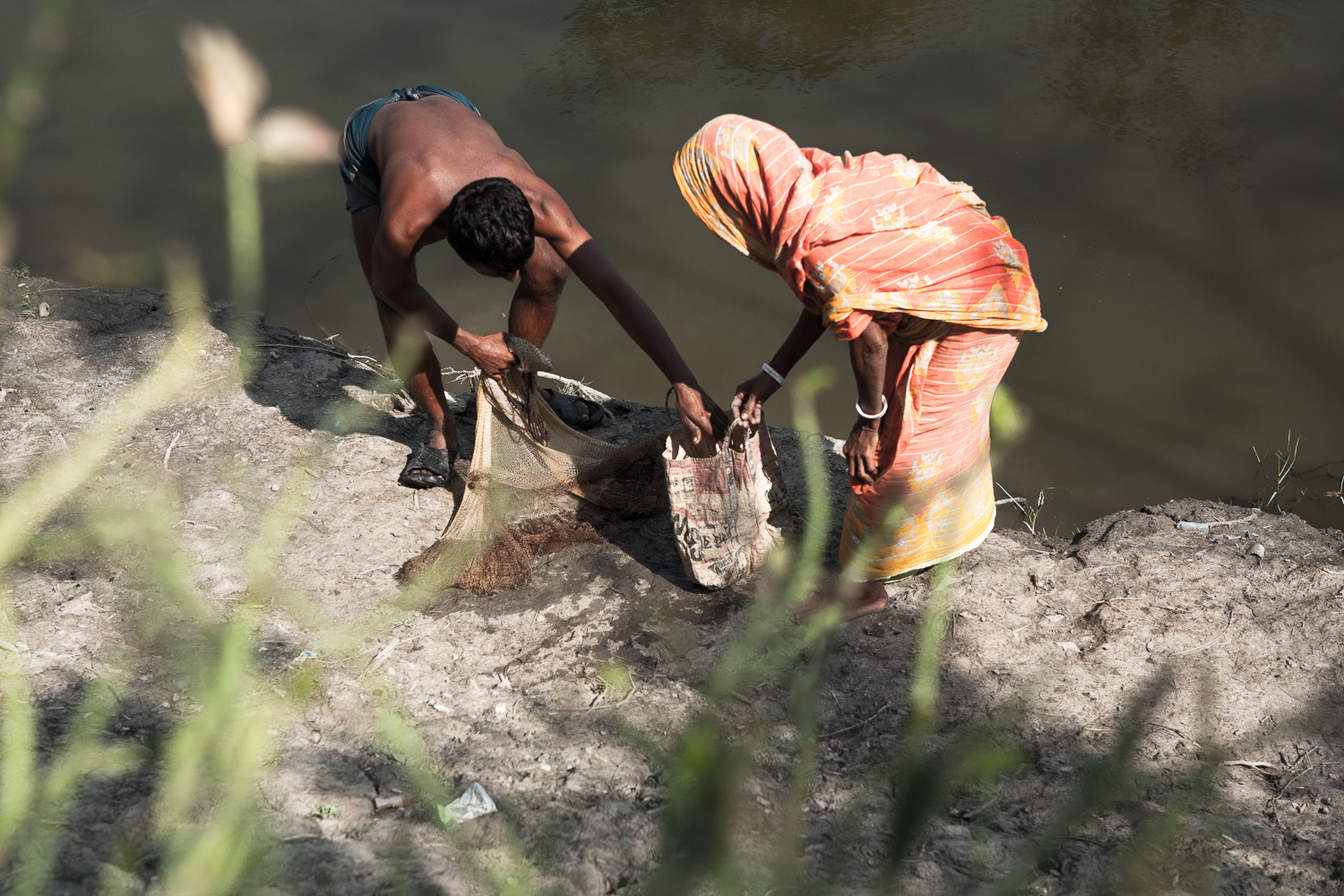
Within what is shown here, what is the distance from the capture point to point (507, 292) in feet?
16.2

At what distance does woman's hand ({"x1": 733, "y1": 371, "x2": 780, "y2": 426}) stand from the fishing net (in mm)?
500

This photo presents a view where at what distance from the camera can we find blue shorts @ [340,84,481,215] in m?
2.97

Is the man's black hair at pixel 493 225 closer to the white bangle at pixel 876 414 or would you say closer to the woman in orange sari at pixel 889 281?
the woman in orange sari at pixel 889 281

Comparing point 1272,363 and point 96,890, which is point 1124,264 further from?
point 96,890

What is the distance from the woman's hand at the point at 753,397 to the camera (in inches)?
97.8

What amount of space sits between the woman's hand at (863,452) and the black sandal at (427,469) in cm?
146

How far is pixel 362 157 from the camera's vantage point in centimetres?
297

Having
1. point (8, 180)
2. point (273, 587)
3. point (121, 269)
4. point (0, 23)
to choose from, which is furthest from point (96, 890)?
point (0, 23)

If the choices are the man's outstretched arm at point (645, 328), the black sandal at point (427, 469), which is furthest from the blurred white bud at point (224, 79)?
the man's outstretched arm at point (645, 328)

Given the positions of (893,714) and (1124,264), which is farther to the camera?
(1124,264)

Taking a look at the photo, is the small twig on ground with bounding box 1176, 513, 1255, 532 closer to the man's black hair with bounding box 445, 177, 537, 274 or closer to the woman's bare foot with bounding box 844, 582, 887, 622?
the woman's bare foot with bounding box 844, 582, 887, 622

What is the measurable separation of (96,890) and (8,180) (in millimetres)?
6212

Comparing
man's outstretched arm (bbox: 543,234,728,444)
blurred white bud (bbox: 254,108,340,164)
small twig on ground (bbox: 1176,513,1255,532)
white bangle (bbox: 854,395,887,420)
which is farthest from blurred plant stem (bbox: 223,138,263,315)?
small twig on ground (bbox: 1176,513,1255,532)

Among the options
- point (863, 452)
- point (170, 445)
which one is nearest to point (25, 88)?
point (170, 445)
